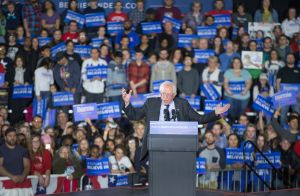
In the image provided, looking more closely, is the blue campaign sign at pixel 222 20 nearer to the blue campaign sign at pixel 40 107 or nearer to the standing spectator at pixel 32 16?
the standing spectator at pixel 32 16

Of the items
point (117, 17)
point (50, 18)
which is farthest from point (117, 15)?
point (50, 18)

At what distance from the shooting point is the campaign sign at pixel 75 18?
18.2 m

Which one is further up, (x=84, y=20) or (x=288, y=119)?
(x=84, y=20)

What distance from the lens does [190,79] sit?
16.9 m

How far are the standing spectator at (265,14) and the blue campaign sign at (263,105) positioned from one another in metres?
3.09

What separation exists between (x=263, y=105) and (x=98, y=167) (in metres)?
4.08

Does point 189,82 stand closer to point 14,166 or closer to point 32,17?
point 32,17

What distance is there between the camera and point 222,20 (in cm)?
1861

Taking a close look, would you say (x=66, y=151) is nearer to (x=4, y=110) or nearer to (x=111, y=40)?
(x=4, y=110)

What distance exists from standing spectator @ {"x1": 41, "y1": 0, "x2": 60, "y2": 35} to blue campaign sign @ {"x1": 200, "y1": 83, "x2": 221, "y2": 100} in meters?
3.42

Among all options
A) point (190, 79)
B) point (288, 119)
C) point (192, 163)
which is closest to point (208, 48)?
point (190, 79)

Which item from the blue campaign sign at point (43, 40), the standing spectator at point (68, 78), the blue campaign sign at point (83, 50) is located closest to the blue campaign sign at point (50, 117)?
the standing spectator at point (68, 78)

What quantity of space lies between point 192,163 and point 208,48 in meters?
7.84

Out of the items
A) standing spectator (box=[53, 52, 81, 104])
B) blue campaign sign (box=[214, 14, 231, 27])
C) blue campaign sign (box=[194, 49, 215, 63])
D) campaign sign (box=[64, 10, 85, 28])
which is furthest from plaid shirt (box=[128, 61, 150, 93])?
blue campaign sign (box=[214, 14, 231, 27])
